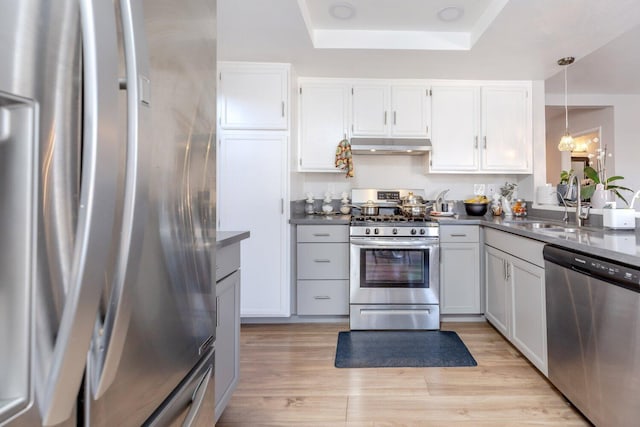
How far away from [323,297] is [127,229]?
2.45 meters

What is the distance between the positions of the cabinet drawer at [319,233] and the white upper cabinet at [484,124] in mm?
1219

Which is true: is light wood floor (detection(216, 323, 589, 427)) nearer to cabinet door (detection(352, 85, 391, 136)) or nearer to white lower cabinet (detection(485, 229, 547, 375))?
white lower cabinet (detection(485, 229, 547, 375))

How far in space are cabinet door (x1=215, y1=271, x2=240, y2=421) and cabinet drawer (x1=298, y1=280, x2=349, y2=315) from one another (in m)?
1.22

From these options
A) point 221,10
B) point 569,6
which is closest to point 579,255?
point 569,6

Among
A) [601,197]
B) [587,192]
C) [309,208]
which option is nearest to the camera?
[601,197]

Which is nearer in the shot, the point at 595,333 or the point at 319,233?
the point at 595,333

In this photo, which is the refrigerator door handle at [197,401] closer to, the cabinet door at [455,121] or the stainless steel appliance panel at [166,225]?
the stainless steel appliance panel at [166,225]

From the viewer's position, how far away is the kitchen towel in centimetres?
218

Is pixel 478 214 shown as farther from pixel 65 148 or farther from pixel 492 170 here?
pixel 65 148

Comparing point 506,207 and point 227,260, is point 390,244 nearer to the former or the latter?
point 506,207

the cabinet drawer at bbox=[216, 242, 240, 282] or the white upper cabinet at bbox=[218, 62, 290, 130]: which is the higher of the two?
the white upper cabinet at bbox=[218, 62, 290, 130]

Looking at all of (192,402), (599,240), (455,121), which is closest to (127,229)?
(192,402)

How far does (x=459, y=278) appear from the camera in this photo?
2848 millimetres

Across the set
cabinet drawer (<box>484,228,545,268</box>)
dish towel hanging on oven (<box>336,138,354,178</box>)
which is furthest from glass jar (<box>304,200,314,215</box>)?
cabinet drawer (<box>484,228,545,268</box>)
